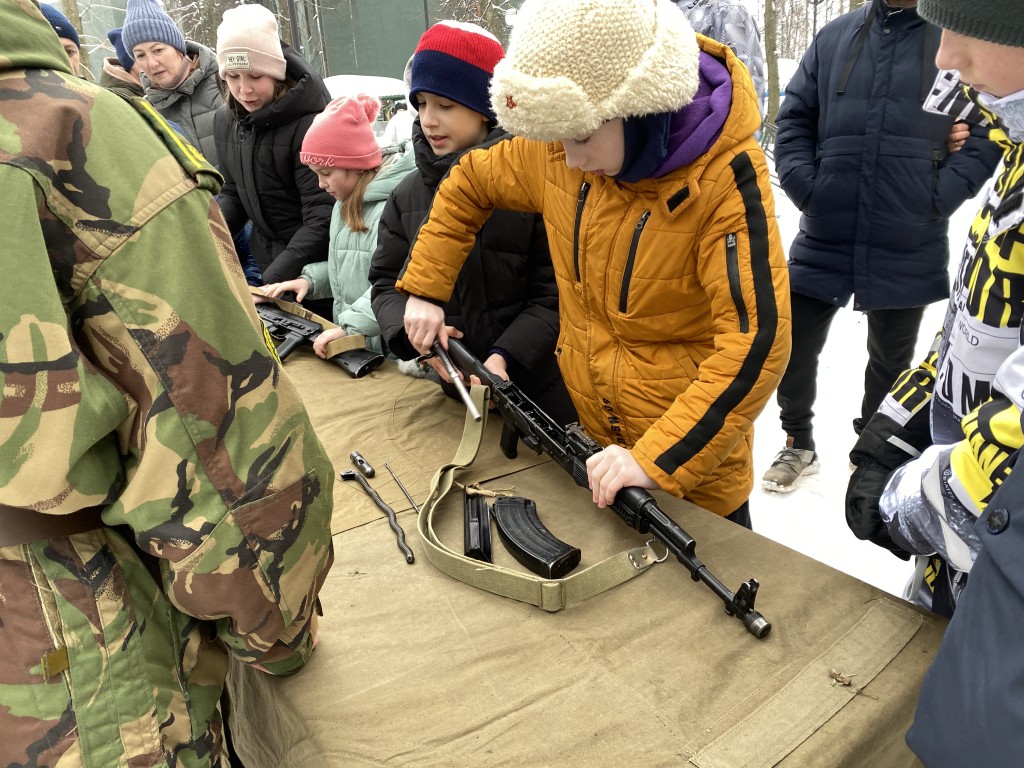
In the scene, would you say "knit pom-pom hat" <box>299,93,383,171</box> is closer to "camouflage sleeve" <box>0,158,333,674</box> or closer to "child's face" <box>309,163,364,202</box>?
"child's face" <box>309,163,364,202</box>

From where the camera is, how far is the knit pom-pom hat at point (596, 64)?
4.12 ft

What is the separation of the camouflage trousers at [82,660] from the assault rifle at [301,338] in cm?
152

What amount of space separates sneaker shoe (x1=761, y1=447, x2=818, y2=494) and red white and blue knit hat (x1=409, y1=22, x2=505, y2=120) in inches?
83.6

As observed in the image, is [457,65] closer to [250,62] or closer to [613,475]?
[613,475]

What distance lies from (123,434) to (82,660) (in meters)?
0.28

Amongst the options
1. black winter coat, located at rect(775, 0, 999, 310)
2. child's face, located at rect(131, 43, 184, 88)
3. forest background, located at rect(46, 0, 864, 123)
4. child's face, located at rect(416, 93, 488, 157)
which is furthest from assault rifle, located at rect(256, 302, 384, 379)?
forest background, located at rect(46, 0, 864, 123)

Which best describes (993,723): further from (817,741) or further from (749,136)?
(749,136)

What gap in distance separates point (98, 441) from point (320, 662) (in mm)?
559

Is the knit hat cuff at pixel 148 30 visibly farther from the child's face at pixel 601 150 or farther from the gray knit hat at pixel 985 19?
the gray knit hat at pixel 985 19

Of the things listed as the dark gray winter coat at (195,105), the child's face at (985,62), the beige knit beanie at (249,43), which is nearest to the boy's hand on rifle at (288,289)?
the beige knit beanie at (249,43)

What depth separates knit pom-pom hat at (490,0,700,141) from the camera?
1.26 m

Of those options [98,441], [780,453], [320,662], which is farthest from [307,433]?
[780,453]

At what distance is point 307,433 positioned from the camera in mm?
1023

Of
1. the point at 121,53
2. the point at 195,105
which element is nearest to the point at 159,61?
the point at 195,105
